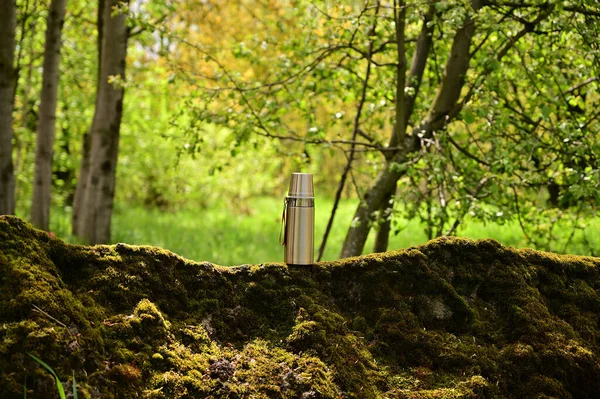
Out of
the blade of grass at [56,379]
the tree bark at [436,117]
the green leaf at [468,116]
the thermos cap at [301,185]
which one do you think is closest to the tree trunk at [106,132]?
the tree bark at [436,117]

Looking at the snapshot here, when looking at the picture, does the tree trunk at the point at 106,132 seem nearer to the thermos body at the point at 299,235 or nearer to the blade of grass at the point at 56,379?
the thermos body at the point at 299,235

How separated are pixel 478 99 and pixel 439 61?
1234mm

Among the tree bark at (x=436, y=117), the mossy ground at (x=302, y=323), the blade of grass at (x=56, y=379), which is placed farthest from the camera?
the tree bark at (x=436, y=117)

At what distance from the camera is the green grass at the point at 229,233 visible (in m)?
9.81

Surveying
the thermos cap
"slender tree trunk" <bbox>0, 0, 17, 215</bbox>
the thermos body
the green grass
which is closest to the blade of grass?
the thermos body

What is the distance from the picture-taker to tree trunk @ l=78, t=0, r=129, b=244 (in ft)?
26.6

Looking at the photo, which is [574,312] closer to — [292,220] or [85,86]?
[292,220]

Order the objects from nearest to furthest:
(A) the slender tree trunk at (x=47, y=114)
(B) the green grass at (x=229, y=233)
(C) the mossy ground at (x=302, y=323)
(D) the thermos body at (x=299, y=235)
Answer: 1. (C) the mossy ground at (x=302, y=323)
2. (D) the thermos body at (x=299, y=235)
3. (A) the slender tree trunk at (x=47, y=114)
4. (B) the green grass at (x=229, y=233)

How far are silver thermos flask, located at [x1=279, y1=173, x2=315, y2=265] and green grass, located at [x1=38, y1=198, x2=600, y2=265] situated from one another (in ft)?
15.4

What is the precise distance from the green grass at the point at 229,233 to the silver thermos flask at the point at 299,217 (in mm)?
4707

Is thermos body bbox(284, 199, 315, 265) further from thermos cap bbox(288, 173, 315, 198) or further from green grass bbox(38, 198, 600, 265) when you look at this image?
green grass bbox(38, 198, 600, 265)

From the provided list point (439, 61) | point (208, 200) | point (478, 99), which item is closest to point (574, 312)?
point (478, 99)

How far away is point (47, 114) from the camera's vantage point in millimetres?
8180

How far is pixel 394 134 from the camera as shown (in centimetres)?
618
